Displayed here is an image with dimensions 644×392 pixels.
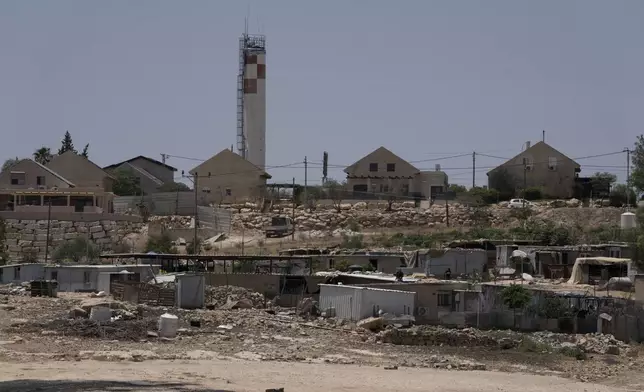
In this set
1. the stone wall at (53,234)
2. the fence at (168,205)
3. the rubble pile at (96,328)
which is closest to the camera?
the rubble pile at (96,328)

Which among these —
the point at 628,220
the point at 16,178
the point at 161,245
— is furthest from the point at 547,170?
the point at 16,178

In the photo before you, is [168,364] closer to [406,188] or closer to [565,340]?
[565,340]

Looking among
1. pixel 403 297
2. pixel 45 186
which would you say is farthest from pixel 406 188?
pixel 403 297

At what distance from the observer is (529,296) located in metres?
34.2

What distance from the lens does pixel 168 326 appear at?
28.9 m

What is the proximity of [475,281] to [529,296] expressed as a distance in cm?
531

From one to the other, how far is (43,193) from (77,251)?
8.99m

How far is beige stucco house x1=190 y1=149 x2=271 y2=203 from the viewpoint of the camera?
2874 inches

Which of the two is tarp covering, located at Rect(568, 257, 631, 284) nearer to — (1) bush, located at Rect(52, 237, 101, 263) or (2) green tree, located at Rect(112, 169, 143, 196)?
(1) bush, located at Rect(52, 237, 101, 263)

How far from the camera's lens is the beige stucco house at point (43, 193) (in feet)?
200

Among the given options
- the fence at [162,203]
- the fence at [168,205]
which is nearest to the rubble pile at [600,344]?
the fence at [168,205]

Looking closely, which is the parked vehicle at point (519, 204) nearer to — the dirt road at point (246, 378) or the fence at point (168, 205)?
the fence at point (168, 205)

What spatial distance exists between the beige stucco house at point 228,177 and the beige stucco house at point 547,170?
18.1m

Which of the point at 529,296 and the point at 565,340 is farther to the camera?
the point at 529,296
